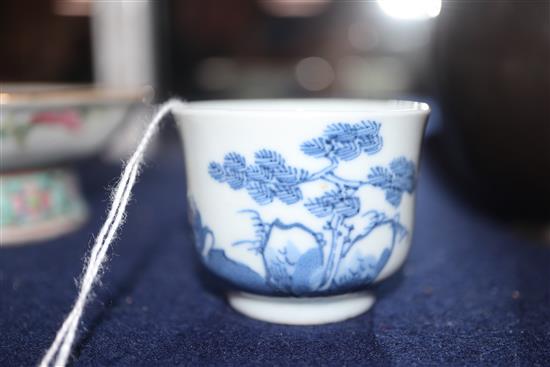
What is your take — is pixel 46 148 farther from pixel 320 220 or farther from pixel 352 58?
pixel 352 58

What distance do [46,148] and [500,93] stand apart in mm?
336

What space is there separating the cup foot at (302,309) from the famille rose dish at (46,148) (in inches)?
8.7

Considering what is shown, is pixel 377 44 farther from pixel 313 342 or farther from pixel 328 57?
pixel 313 342

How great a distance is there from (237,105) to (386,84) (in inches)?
55.7

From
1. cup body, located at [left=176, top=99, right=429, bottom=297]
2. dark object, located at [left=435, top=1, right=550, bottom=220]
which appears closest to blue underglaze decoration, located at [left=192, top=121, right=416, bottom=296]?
cup body, located at [left=176, top=99, right=429, bottom=297]

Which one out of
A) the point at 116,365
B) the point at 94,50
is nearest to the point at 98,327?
Result: the point at 116,365

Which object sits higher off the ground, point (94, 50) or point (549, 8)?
point (549, 8)

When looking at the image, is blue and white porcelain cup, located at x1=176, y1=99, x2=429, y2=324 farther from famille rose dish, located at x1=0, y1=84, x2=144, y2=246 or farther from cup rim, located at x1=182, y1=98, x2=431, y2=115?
famille rose dish, located at x1=0, y1=84, x2=144, y2=246

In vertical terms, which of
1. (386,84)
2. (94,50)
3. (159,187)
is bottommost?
(386,84)

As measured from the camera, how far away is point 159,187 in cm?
66

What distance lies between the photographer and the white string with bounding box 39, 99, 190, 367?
0.77ft

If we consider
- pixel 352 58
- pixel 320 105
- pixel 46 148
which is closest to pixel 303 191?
pixel 320 105

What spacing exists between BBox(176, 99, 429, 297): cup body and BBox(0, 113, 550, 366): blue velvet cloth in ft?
0.09

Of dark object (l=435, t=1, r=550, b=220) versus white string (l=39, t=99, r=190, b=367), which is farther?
dark object (l=435, t=1, r=550, b=220)
